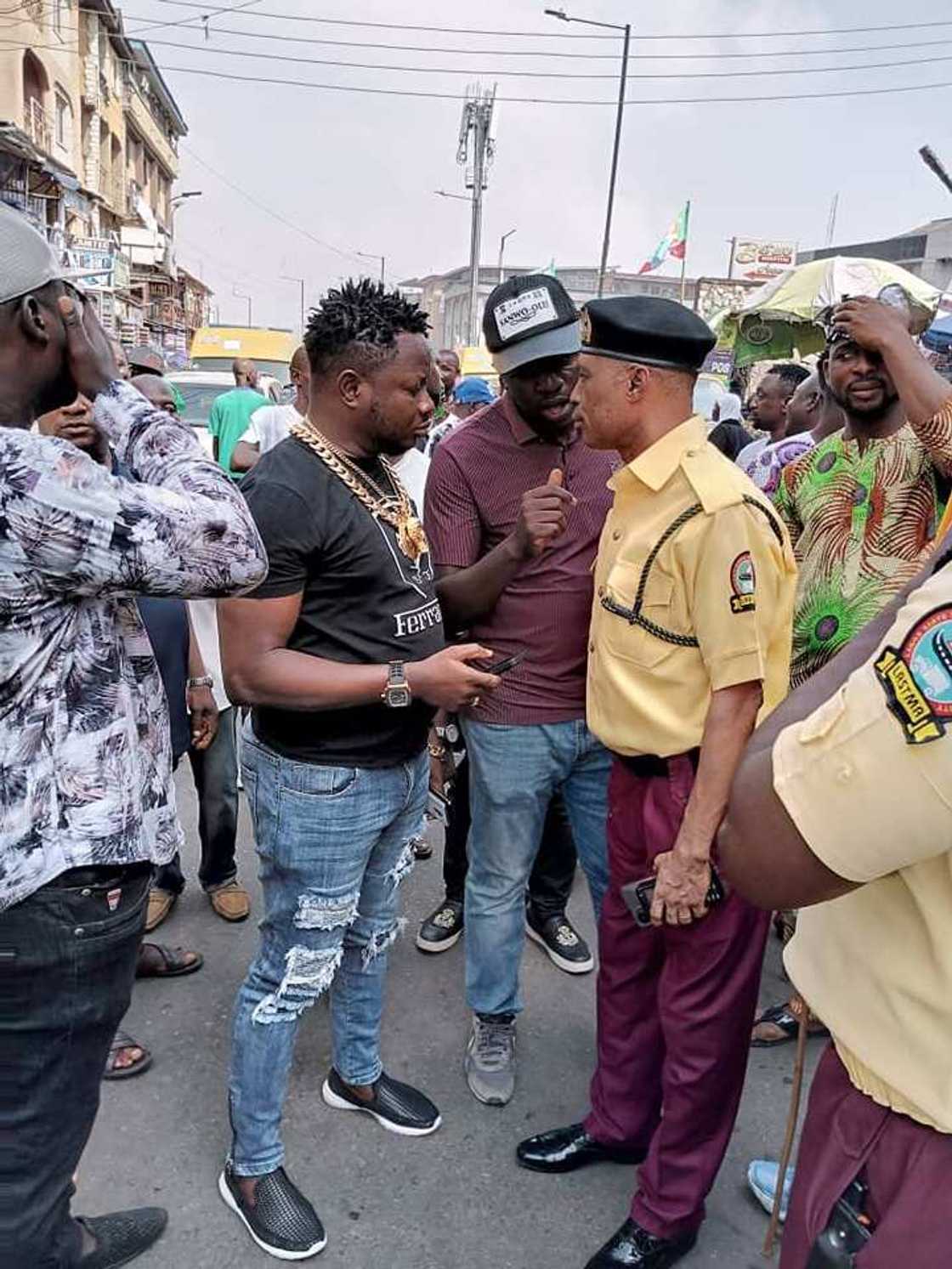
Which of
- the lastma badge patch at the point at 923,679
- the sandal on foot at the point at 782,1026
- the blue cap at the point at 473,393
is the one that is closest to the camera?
the lastma badge patch at the point at 923,679

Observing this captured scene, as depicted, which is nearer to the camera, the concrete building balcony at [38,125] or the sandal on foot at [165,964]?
the sandal on foot at [165,964]

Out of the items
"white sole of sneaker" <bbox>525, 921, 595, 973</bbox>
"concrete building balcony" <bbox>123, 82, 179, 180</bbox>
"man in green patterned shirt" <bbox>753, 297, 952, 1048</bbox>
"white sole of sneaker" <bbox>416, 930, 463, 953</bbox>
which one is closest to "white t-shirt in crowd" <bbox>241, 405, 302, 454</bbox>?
"white sole of sneaker" <bbox>416, 930, 463, 953</bbox>

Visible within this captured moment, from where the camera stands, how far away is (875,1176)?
3.41ft

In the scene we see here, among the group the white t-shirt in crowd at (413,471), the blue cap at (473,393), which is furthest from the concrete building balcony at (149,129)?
the white t-shirt in crowd at (413,471)

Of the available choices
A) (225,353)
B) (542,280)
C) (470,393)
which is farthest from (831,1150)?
(225,353)

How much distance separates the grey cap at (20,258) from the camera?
1.22 metres

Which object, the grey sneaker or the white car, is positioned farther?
the white car

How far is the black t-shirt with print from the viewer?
1.77 metres

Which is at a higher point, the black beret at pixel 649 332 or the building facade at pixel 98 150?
the building facade at pixel 98 150

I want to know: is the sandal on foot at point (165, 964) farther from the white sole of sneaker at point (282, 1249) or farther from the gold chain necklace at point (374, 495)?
the gold chain necklace at point (374, 495)

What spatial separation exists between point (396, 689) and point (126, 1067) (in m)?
1.44

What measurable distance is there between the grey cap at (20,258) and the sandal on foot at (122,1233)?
5.90 ft

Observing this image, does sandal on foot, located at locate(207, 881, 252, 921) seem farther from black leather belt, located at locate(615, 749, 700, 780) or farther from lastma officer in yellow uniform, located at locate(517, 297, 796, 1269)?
black leather belt, located at locate(615, 749, 700, 780)

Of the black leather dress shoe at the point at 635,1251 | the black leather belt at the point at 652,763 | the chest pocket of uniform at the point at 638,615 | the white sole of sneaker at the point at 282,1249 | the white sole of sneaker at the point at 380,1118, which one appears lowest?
the white sole of sneaker at the point at 380,1118
